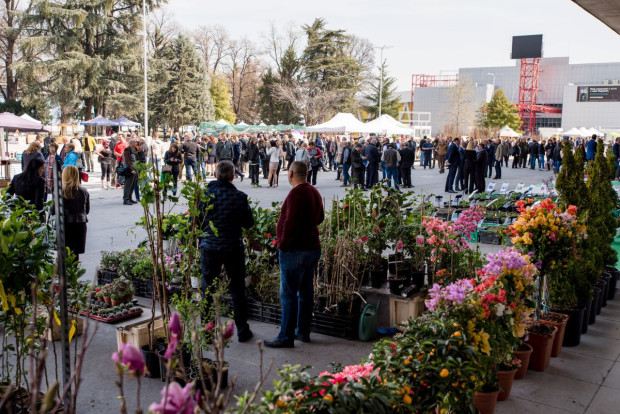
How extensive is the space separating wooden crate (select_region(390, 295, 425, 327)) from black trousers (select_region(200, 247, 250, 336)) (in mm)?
1562

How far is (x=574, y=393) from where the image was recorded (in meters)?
4.58

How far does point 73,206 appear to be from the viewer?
678 cm

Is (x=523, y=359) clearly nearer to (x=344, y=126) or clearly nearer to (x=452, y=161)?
(x=452, y=161)

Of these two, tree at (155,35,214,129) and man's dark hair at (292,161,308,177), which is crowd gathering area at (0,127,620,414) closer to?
man's dark hair at (292,161,308,177)

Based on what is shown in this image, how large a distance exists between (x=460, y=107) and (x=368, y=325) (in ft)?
195

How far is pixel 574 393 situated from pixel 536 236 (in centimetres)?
137

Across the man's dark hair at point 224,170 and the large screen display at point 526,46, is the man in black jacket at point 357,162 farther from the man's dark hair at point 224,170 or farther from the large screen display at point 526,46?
the large screen display at point 526,46

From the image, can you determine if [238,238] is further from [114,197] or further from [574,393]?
[114,197]

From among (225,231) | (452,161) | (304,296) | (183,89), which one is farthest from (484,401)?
(183,89)

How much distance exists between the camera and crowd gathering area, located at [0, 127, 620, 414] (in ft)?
8.23

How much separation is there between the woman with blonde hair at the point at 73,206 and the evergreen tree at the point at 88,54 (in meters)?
34.4

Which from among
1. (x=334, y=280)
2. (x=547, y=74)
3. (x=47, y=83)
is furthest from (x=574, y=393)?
(x=547, y=74)

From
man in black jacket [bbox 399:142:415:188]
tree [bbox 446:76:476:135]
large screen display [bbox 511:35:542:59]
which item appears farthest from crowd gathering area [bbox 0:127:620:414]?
large screen display [bbox 511:35:542:59]

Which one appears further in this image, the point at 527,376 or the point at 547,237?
the point at 547,237
